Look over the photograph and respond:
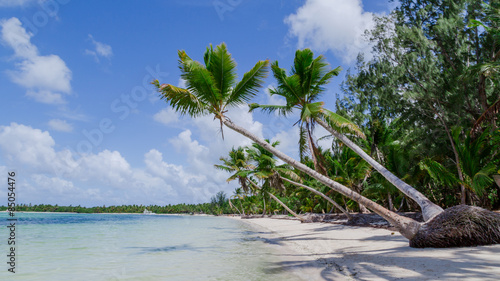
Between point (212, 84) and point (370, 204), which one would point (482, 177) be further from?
point (212, 84)

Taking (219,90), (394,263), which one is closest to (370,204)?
(394,263)

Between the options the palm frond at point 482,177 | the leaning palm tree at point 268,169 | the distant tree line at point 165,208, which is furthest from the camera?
the distant tree line at point 165,208

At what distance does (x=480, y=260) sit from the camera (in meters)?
5.41

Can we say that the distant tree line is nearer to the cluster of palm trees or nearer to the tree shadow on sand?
the cluster of palm trees

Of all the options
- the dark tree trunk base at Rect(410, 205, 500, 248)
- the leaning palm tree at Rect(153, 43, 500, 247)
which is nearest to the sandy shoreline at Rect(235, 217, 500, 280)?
the dark tree trunk base at Rect(410, 205, 500, 248)

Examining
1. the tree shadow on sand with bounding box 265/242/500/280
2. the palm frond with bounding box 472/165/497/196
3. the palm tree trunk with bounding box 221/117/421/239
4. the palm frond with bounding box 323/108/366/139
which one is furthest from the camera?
the palm frond with bounding box 323/108/366/139

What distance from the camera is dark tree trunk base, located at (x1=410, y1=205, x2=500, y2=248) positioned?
6.81 meters

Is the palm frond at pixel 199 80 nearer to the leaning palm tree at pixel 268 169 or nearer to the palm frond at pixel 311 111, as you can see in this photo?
the palm frond at pixel 311 111

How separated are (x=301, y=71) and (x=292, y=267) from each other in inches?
304

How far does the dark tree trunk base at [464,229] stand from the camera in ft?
22.3

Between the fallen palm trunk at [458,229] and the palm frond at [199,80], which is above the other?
the palm frond at [199,80]

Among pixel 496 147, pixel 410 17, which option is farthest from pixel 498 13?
pixel 410 17

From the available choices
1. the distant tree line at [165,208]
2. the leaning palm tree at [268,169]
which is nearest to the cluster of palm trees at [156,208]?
the distant tree line at [165,208]

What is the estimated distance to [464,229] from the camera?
6848 mm
